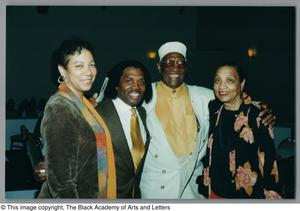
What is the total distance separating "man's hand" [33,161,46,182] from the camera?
508 centimetres

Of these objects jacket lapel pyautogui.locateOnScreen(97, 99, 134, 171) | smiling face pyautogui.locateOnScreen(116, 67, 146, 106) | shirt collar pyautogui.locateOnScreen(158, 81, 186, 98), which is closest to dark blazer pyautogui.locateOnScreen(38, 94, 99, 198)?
jacket lapel pyautogui.locateOnScreen(97, 99, 134, 171)

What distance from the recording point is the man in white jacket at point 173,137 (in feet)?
16.9

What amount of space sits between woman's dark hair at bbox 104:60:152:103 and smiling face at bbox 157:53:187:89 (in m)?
0.14

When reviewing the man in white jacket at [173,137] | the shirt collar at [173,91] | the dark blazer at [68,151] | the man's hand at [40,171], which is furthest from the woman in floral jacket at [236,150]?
the man's hand at [40,171]

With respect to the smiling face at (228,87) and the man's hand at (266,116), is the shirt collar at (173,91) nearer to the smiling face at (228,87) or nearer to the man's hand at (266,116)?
the smiling face at (228,87)

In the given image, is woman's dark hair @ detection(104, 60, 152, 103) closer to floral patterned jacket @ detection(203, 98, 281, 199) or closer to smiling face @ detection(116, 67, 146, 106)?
smiling face @ detection(116, 67, 146, 106)

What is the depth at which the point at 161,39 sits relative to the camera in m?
5.08

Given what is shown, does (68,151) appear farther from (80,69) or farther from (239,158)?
(239,158)

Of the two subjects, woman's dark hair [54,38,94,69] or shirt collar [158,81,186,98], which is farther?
shirt collar [158,81,186,98]

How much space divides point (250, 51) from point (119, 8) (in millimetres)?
1269

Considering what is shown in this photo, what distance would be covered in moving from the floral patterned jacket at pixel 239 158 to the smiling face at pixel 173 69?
393 mm

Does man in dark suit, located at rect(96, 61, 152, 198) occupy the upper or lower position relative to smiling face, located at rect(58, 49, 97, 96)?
lower

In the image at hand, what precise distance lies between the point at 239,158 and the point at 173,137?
2.12 feet

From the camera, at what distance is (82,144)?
16.4ft
